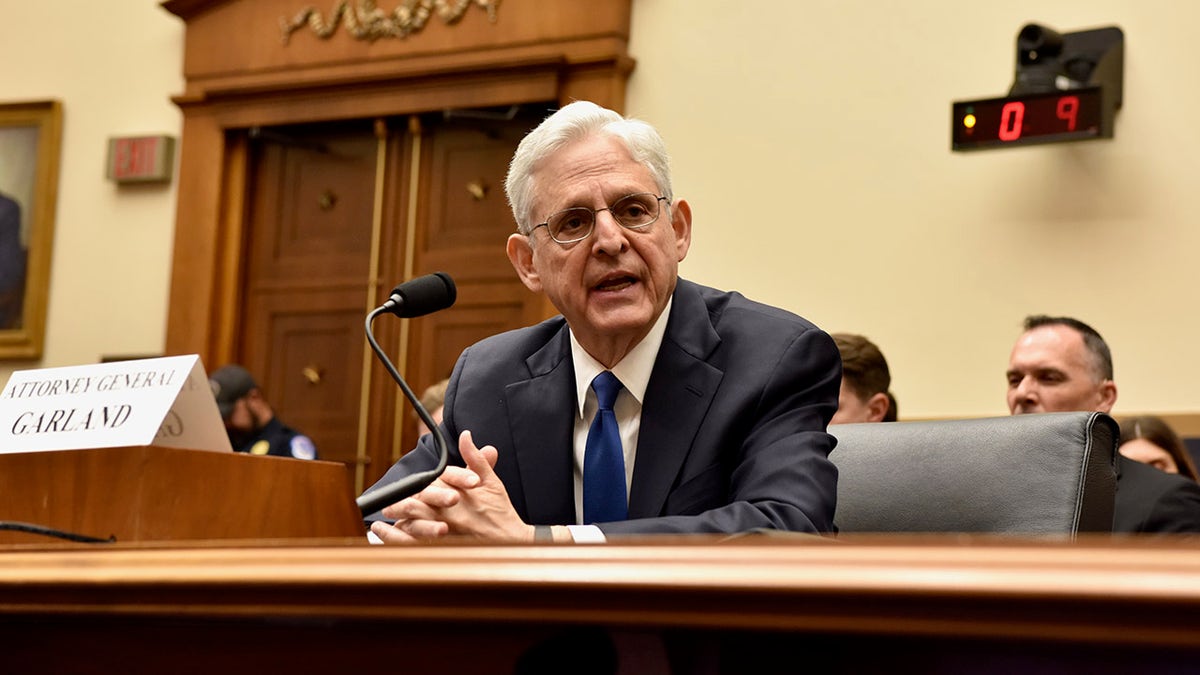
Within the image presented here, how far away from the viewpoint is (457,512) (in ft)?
5.73

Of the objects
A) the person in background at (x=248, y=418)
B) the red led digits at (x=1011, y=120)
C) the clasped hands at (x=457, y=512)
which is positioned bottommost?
the person in background at (x=248, y=418)

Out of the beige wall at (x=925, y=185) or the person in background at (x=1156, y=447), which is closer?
the person in background at (x=1156, y=447)

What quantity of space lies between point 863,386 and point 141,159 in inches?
165

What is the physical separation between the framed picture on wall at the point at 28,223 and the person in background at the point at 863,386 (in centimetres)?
450

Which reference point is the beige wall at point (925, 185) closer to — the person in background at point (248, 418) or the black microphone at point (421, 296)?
the person in background at point (248, 418)

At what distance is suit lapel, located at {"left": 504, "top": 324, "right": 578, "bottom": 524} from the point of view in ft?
7.22

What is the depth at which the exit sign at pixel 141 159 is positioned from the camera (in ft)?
21.6

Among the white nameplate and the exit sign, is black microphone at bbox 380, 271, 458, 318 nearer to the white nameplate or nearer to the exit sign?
the white nameplate

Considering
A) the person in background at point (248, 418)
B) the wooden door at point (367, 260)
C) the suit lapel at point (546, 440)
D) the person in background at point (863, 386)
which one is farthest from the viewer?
the wooden door at point (367, 260)

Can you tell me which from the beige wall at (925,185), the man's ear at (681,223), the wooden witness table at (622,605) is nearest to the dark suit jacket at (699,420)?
the man's ear at (681,223)

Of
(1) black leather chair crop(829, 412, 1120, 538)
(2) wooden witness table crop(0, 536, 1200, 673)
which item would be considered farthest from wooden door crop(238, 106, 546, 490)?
(2) wooden witness table crop(0, 536, 1200, 673)

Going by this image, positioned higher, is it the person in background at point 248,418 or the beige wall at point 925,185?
the beige wall at point 925,185

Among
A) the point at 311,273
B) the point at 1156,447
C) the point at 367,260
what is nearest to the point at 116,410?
the point at 1156,447

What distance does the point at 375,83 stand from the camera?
624 cm
